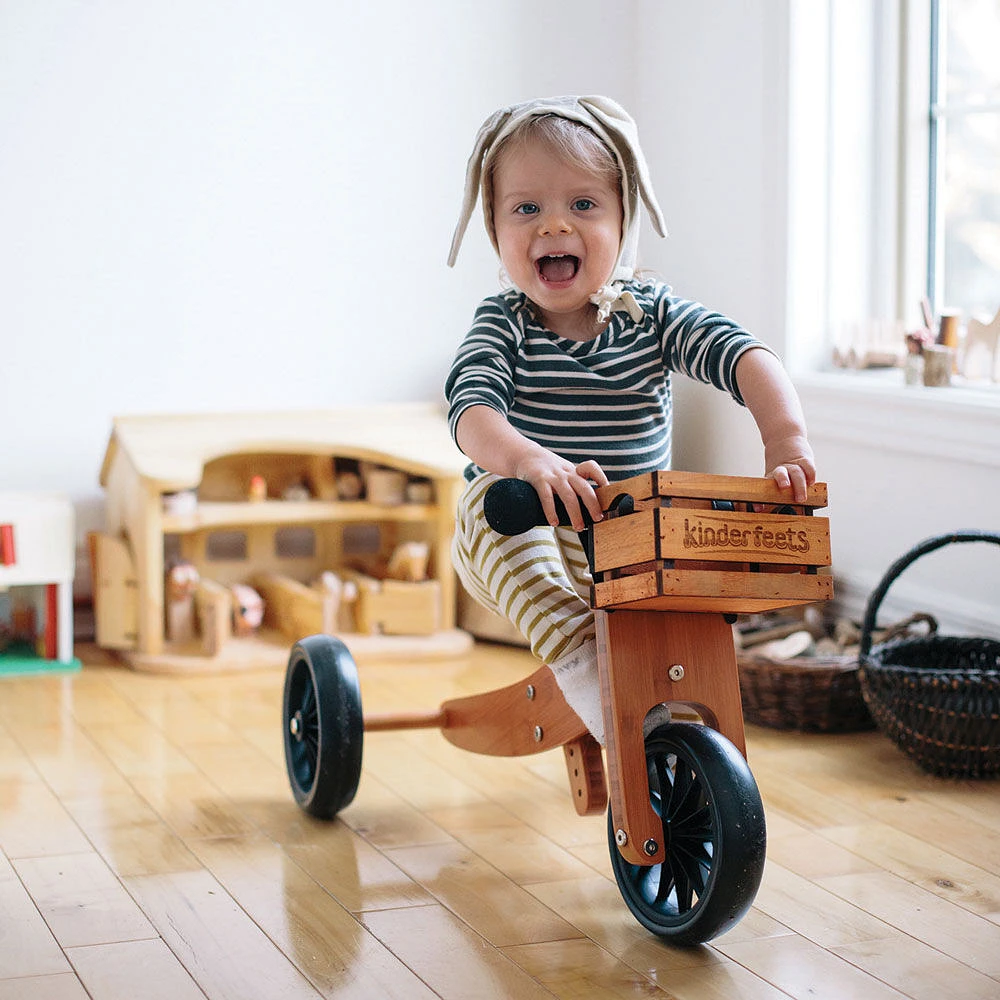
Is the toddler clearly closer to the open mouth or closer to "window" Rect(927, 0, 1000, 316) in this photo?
the open mouth

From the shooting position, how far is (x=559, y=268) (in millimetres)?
1627

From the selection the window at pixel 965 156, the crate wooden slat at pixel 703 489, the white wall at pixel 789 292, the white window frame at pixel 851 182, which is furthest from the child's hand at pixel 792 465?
the window at pixel 965 156

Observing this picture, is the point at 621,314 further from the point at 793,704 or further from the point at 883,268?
the point at 883,268

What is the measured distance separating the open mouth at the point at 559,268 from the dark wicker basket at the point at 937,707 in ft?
2.70

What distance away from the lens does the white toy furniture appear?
2.71 m

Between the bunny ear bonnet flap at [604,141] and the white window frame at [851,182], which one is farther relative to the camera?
the white window frame at [851,182]

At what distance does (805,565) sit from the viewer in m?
1.43

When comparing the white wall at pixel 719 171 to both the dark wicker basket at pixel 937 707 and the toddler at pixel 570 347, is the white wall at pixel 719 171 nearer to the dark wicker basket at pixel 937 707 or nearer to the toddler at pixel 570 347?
the dark wicker basket at pixel 937 707

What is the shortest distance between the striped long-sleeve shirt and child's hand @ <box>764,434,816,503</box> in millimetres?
163

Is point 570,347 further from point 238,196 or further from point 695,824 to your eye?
point 238,196

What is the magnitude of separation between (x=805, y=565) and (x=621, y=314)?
0.39m

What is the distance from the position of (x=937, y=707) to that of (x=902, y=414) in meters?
0.68

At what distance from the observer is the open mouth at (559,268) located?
63.9 inches

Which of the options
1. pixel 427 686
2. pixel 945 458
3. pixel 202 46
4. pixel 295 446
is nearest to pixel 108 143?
pixel 202 46
